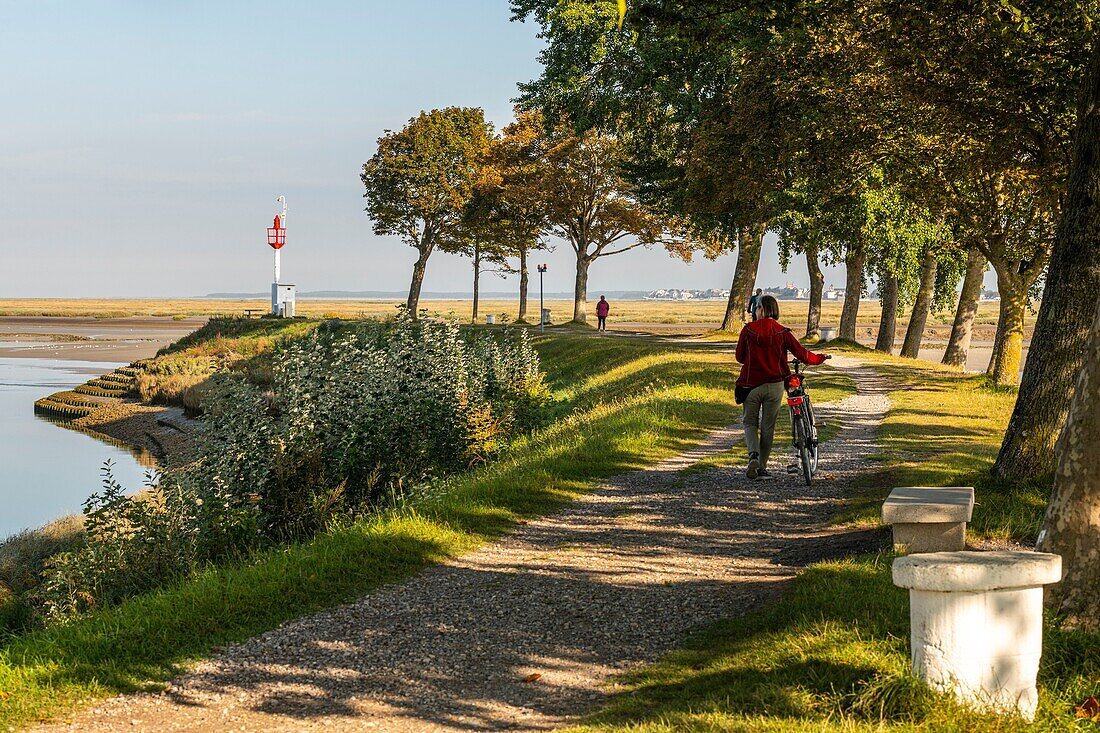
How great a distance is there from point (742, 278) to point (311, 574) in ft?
124

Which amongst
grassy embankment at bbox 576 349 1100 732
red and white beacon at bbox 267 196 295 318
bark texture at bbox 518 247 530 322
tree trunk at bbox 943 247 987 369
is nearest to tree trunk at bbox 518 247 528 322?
bark texture at bbox 518 247 530 322

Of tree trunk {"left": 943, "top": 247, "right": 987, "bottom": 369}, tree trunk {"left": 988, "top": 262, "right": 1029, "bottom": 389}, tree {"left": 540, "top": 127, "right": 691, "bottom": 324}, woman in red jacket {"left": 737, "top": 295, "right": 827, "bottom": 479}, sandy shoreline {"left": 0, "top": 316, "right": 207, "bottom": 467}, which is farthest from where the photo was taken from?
tree {"left": 540, "top": 127, "right": 691, "bottom": 324}

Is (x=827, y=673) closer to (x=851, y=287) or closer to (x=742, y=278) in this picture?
(x=851, y=287)

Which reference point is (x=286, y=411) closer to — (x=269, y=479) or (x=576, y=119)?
(x=269, y=479)

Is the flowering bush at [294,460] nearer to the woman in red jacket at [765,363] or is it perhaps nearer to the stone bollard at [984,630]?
the woman in red jacket at [765,363]

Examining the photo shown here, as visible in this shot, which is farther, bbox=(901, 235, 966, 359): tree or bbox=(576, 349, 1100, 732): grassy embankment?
bbox=(901, 235, 966, 359): tree

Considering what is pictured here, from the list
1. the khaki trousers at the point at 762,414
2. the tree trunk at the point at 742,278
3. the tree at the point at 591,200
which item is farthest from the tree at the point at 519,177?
the khaki trousers at the point at 762,414

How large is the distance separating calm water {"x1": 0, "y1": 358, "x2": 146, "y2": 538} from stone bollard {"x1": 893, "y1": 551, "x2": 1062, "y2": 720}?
18519mm

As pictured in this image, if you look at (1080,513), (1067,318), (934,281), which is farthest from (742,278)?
(1080,513)

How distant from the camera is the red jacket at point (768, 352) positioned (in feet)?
41.2

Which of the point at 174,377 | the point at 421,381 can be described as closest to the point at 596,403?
the point at 421,381

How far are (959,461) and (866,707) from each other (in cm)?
875

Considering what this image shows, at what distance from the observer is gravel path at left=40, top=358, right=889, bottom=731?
646 centimetres

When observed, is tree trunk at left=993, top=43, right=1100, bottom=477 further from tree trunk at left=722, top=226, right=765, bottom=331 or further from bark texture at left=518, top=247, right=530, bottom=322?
bark texture at left=518, top=247, right=530, bottom=322
